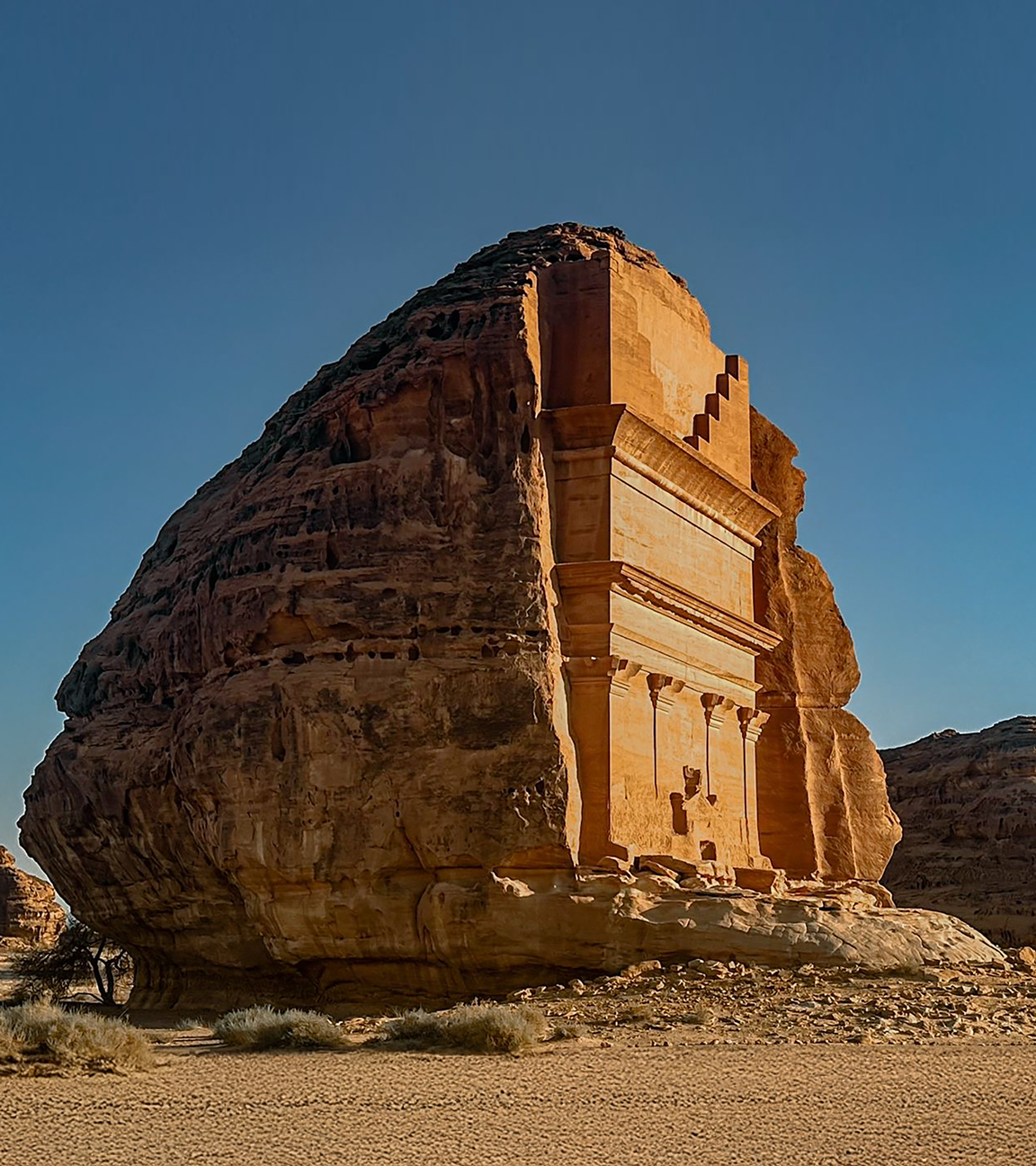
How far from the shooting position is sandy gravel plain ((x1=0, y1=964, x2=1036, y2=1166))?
8.64 m

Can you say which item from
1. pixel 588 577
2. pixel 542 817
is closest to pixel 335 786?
pixel 542 817

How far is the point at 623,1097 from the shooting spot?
985 cm

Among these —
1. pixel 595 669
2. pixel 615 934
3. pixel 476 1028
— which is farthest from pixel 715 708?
pixel 476 1028

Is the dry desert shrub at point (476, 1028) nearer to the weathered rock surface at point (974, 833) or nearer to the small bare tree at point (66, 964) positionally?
the small bare tree at point (66, 964)

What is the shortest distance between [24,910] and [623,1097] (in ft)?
130

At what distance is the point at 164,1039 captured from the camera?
14117 mm

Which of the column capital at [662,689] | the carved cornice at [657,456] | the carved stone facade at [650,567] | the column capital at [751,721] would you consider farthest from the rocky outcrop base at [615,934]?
the carved cornice at [657,456]

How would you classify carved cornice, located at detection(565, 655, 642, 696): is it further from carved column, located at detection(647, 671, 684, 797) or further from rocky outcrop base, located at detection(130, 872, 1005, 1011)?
rocky outcrop base, located at detection(130, 872, 1005, 1011)

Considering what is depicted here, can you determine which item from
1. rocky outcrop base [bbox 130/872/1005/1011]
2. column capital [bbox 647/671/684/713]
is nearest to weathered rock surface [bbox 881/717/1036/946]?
column capital [bbox 647/671/684/713]

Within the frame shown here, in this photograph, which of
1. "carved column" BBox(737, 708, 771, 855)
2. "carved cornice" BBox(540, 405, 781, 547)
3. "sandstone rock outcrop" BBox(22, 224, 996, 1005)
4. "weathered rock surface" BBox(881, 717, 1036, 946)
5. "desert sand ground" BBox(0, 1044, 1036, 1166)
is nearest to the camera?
"desert sand ground" BBox(0, 1044, 1036, 1166)

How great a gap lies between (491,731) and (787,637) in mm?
7741

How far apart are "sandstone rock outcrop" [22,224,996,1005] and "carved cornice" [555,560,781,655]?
0.05m

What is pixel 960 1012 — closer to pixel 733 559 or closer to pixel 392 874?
pixel 392 874

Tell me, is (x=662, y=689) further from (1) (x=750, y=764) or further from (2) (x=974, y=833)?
(2) (x=974, y=833)
